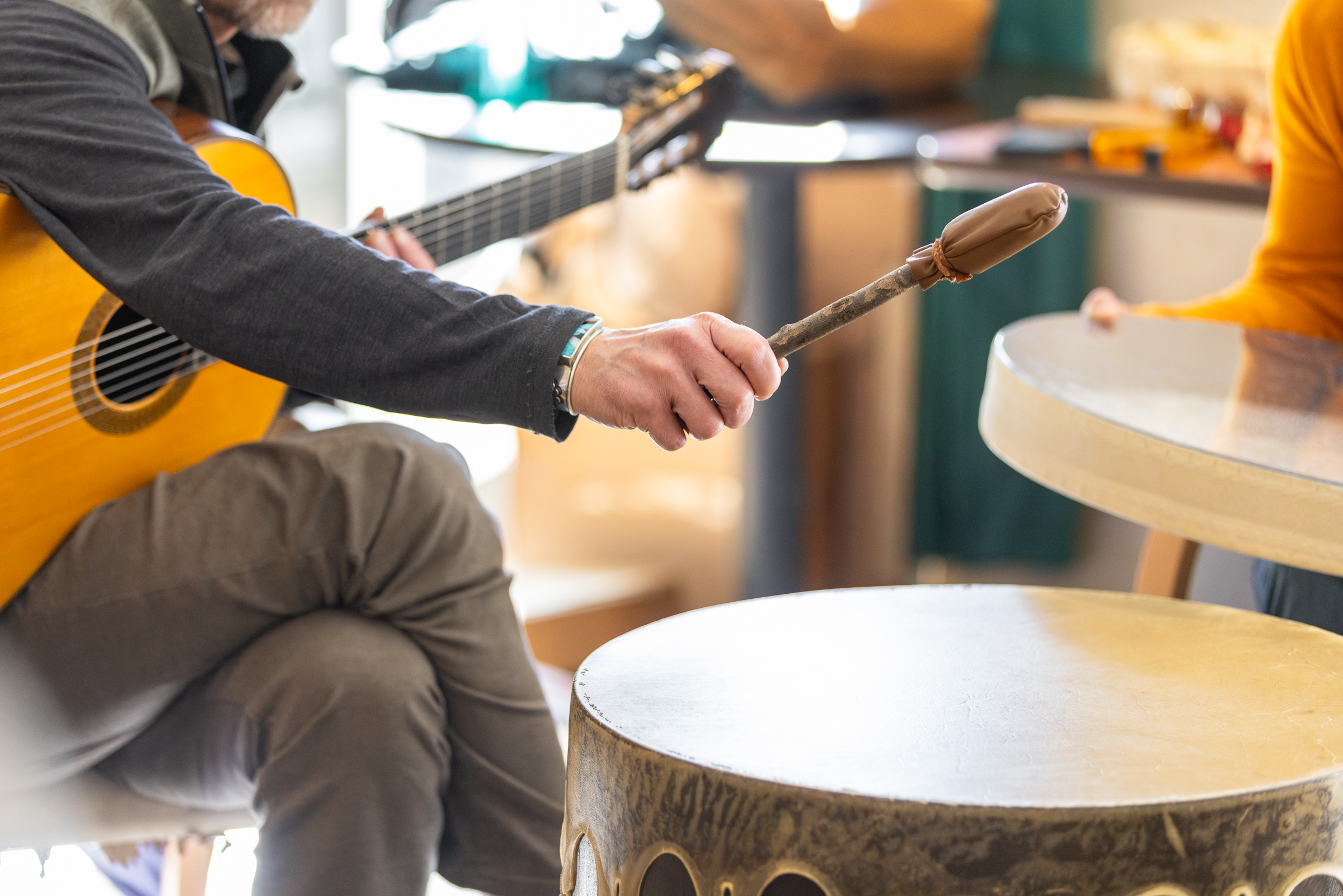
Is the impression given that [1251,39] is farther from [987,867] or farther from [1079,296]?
[987,867]

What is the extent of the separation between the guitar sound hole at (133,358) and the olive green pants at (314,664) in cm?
9

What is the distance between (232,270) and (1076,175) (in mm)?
1199

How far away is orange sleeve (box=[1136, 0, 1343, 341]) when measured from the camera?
119 centimetres

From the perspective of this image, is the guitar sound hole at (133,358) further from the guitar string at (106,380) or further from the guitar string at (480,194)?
the guitar string at (480,194)

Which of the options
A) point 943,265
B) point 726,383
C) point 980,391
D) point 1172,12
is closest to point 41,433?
point 726,383

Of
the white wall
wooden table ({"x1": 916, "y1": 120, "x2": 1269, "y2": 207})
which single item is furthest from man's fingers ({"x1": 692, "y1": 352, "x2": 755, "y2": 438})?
the white wall

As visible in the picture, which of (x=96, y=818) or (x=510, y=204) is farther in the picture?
(x=510, y=204)

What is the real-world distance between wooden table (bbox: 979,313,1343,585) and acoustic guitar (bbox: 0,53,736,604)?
51cm

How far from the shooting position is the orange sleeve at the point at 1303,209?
1.19 metres

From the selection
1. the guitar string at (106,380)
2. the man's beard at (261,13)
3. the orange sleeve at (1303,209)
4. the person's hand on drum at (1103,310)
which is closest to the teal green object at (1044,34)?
the orange sleeve at (1303,209)

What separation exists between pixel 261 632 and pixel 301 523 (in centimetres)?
9

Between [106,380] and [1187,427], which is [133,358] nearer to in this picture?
[106,380]

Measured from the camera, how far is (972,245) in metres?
0.67

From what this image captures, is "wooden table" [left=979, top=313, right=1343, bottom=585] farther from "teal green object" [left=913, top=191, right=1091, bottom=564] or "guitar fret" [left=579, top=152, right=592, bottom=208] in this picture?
"teal green object" [left=913, top=191, right=1091, bottom=564]
